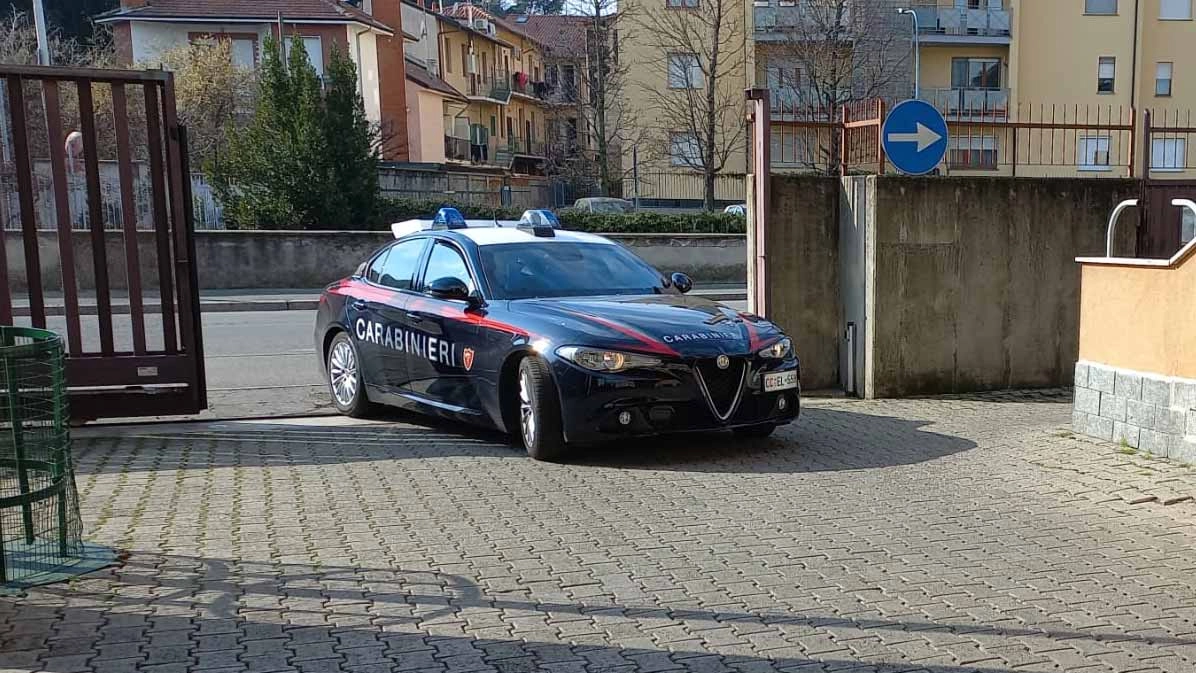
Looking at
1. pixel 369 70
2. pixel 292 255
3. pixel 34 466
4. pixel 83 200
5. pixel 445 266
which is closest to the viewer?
pixel 34 466

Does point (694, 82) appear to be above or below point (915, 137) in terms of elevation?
above

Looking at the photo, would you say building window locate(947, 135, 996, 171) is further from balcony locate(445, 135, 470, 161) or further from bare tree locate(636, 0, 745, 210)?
balcony locate(445, 135, 470, 161)

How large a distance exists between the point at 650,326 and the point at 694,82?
37369mm

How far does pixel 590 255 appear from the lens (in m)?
8.24

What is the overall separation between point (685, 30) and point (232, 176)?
19245 mm

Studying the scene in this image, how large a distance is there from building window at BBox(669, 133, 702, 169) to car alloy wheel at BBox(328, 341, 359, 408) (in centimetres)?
3044

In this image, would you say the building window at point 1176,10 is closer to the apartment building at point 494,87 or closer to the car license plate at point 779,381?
the apartment building at point 494,87

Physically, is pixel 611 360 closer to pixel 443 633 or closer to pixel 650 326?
pixel 650 326

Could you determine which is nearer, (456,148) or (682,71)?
(682,71)

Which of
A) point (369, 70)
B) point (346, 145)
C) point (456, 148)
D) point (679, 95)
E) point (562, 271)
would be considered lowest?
point (562, 271)

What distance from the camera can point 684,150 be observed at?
41.0 meters

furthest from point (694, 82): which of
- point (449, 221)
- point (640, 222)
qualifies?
point (449, 221)

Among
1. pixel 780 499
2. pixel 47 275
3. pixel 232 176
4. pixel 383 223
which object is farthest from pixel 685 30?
pixel 780 499

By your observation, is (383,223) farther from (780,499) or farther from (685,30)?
(780,499)
